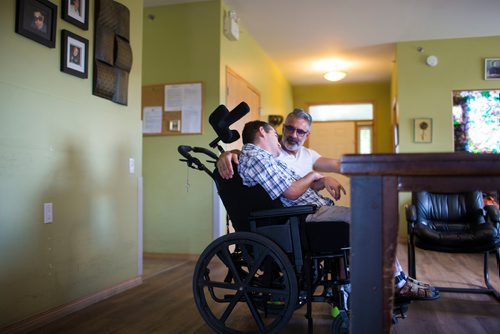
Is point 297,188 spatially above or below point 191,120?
below

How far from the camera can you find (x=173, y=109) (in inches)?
171

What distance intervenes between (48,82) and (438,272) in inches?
130

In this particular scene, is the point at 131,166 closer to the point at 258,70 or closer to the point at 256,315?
the point at 256,315

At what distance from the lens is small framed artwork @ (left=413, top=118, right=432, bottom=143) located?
5.47 meters

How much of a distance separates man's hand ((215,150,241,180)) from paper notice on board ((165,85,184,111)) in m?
2.52

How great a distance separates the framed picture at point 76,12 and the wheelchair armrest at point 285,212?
5.26ft

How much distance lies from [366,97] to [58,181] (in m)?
6.79

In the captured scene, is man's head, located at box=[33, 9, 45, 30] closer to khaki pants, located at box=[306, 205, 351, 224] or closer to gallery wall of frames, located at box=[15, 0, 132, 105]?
gallery wall of frames, located at box=[15, 0, 132, 105]

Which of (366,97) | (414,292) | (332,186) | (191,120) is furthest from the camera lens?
(366,97)

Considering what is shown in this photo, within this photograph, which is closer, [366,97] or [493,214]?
[493,214]

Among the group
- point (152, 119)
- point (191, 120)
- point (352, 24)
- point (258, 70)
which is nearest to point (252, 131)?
point (191, 120)

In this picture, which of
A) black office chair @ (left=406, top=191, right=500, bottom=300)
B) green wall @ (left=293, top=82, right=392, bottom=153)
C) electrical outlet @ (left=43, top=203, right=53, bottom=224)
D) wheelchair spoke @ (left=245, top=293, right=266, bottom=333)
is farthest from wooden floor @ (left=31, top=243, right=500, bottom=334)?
green wall @ (left=293, top=82, right=392, bottom=153)

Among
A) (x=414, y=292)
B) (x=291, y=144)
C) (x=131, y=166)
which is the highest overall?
(x=291, y=144)

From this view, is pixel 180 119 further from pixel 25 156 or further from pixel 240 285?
pixel 240 285
